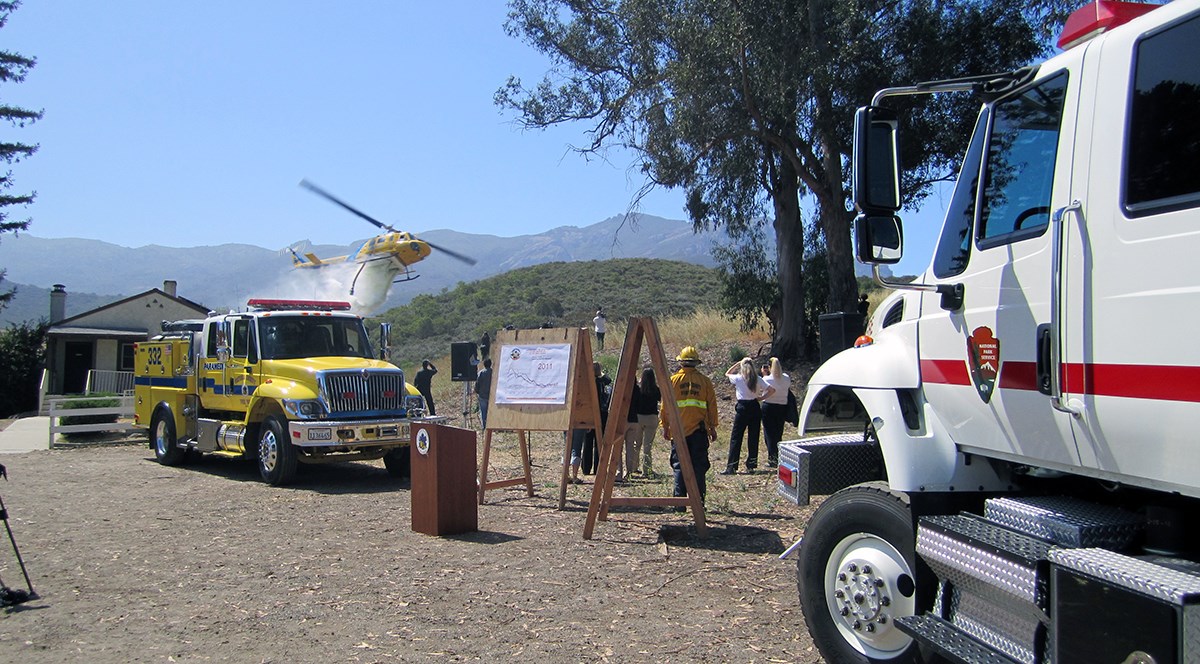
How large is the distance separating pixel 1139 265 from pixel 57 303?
1555 inches

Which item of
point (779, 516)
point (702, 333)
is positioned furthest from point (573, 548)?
point (702, 333)

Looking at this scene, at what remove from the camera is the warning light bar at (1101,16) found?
360cm

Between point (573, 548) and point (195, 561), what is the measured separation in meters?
3.28

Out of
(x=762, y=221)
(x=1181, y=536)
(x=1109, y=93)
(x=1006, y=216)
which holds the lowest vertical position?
(x=1181, y=536)

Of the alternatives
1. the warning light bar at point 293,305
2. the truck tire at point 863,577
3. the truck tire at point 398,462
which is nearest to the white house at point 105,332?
the warning light bar at point 293,305

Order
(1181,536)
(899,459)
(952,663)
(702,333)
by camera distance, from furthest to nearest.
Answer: (702,333) → (899,459) → (952,663) → (1181,536)

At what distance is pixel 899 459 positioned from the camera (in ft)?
14.3

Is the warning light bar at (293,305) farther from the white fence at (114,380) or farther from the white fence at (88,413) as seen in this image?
the white fence at (114,380)

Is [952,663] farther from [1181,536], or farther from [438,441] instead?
[438,441]

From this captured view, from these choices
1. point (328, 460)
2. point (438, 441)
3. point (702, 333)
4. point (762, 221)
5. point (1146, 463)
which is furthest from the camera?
point (702, 333)

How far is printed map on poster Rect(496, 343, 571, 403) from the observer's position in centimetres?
983

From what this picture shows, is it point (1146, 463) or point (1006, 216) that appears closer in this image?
point (1146, 463)

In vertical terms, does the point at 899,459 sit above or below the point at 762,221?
below

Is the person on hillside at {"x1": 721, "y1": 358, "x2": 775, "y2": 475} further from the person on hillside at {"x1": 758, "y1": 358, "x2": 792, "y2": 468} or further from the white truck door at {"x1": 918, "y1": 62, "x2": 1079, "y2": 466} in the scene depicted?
the white truck door at {"x1": 918, "y1": 62, "x2": 1079, "y2": 466}
